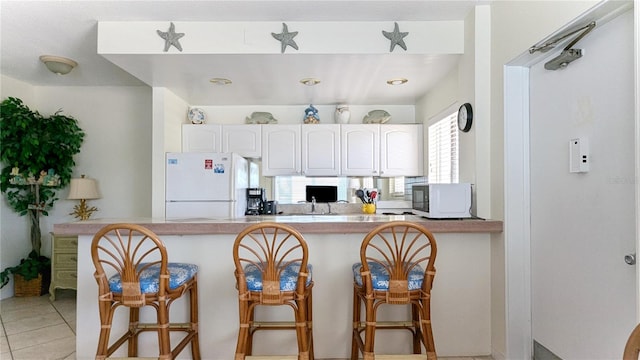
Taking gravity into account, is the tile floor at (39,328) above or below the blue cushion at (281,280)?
below

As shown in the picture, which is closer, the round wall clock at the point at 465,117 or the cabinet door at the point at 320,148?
the round wall clock at the point at 465,117

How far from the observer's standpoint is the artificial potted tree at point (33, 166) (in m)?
3.56

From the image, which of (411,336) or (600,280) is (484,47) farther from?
(411,336)

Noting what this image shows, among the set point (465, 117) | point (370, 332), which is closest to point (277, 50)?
point (465, 117)

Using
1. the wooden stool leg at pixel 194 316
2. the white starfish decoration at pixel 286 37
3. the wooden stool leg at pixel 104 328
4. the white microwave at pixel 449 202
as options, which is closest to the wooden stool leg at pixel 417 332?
the white microwave at pixel 449 202

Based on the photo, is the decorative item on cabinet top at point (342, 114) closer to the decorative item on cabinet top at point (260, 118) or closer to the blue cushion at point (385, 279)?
the decorative item on cabinet top at point (260, 118)

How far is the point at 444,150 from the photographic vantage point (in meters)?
3.46

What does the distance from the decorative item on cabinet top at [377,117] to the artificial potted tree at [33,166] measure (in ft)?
11.4

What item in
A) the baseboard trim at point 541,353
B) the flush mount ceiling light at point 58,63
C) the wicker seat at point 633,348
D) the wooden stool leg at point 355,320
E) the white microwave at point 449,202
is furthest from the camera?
the flush mount ceiling light at point 58,63

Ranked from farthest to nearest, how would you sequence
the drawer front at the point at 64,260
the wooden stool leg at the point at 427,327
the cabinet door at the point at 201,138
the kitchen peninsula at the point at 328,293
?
the cabinet door at the point at 201,138, the drawer front at the point at 64,260, the kitchen peninsula at the point at 328,293, the wooden stool leg at the point at 427,327

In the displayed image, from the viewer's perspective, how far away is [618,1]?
145cm

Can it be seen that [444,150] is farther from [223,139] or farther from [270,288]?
[223,139]

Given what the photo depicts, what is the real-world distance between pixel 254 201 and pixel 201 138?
1.01 meters

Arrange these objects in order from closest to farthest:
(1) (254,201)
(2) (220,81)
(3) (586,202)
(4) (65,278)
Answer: (3) (586,202) → (2) (220,81) → (4) (65,278) → (1) (254,201)
